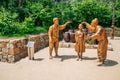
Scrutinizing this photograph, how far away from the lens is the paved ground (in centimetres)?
806

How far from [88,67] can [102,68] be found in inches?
19.9

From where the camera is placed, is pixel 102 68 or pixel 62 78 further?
pixel 102 68

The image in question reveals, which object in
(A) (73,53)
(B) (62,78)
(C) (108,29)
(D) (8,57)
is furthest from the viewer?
(C) (108,29)

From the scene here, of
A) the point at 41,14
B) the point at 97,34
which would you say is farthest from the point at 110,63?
the point at 41,14

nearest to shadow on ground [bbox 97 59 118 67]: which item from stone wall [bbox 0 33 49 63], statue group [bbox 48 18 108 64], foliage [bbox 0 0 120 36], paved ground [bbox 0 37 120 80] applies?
paved ground [bbox 0 37 120 80]

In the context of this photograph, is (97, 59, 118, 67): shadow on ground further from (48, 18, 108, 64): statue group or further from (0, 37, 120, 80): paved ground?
(48, 18, 108, 64): statue group

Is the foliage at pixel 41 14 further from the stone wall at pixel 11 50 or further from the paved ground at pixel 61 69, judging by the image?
the paved ground at pixel 61 69

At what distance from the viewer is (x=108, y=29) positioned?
2102 cm

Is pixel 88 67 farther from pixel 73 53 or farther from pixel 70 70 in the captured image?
pixel 73 53

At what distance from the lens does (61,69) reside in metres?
9.00

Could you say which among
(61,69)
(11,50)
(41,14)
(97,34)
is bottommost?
(61,69)

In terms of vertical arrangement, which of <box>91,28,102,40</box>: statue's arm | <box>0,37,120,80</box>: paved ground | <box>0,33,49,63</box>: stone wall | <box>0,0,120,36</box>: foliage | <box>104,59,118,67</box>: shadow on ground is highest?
<box>0,0,120,36</box>: foliage

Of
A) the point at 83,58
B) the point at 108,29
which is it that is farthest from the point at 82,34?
the point at 108,29

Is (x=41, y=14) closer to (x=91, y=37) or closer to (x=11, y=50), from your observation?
(x=11, y=50)
